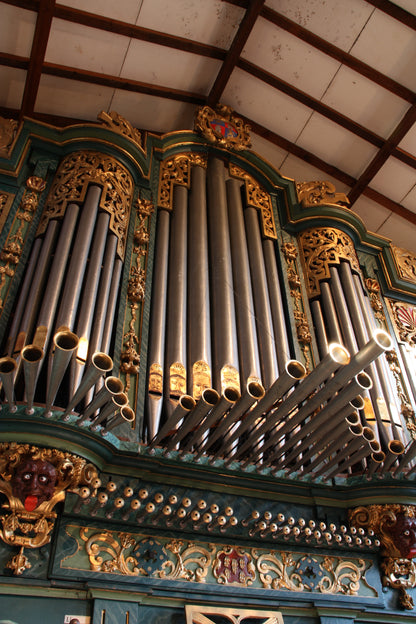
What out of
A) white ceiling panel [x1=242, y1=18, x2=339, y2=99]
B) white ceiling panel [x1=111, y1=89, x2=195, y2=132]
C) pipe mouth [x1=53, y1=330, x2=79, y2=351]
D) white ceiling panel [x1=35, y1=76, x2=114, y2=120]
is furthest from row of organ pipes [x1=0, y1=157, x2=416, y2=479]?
white ceiling panel [x1=242, y1=18, x2=339, y2=99]

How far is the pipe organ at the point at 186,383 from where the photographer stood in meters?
3.96

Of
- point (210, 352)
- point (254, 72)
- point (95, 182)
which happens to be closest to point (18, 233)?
point (95, 182)

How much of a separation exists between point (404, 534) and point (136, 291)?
→ 11.0 feet

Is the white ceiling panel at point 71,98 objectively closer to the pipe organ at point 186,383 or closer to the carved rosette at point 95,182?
the pipe organ at point 186,383

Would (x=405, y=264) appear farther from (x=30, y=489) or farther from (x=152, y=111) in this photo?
(x=30, y=489)

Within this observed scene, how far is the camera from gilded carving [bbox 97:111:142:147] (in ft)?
22.7

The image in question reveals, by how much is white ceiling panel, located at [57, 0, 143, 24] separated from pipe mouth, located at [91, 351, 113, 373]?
5349 mm

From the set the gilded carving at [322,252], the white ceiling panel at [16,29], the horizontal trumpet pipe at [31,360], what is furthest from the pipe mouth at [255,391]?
the white ceiling panel at [16,29]

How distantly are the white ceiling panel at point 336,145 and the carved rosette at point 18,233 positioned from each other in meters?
4.37

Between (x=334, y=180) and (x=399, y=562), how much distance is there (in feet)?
19.9

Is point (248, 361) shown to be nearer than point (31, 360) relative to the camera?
No

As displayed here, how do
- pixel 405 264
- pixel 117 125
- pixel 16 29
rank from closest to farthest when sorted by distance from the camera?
pixel 16 29
pixel 117 125
pixel 405 264

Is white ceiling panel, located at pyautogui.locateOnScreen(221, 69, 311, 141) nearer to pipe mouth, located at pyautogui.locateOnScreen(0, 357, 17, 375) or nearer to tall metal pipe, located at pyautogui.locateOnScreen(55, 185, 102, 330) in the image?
tall metal pipe, located at pyautogui.locateOnScreen(55, 185, 102, 330)

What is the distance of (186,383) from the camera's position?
490 cm
